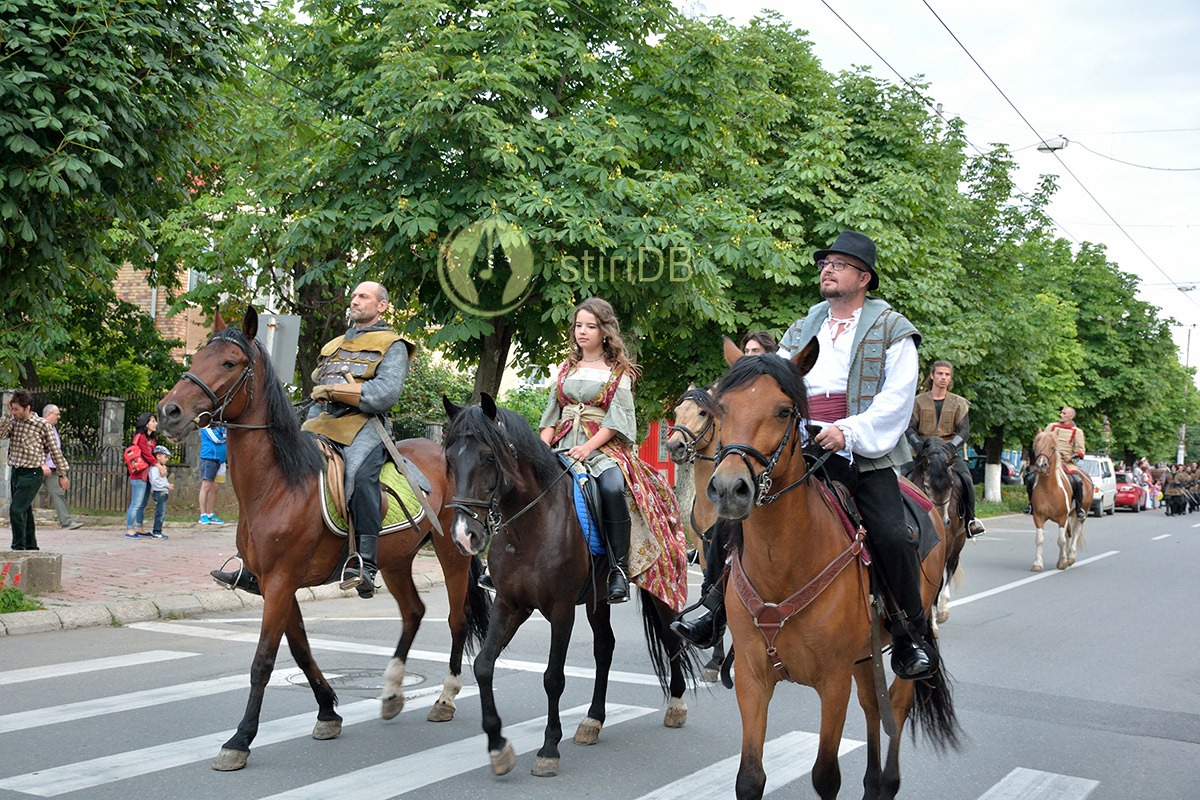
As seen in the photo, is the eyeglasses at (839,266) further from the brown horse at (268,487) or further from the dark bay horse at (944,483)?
the dark bay horse at (944,483)

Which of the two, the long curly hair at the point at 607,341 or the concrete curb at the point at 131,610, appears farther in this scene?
the concrete curb at the point at 131,610

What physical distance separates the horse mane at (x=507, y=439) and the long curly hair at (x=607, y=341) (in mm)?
810

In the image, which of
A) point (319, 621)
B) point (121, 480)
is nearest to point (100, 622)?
point (319, 621)

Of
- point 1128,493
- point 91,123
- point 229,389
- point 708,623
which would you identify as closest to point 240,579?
point 229,389

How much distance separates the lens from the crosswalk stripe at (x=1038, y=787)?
5.76 metres

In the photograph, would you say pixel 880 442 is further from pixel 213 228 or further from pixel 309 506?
pixel 213 228

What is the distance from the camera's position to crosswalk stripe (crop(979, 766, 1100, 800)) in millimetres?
5758

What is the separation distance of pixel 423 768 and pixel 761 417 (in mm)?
2993

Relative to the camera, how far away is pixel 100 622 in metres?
10.6

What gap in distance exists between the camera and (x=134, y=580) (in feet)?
42.0

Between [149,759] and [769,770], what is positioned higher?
[149,759]

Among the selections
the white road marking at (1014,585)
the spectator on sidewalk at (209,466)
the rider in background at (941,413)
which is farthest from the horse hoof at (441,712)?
the spectator on sidewalk at (209,466)

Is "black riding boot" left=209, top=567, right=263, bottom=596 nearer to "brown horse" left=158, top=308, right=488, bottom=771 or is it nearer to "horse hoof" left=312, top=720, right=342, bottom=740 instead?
"brown horse" left=158, top=308, right=488, bottom=771

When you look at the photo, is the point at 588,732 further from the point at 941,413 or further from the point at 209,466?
the point at 209,466
